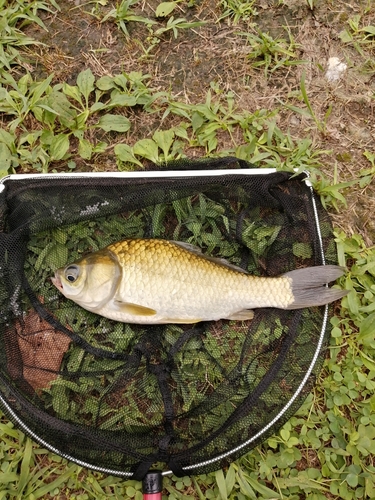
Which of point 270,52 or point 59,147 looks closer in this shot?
point 59,147

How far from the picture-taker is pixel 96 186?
241cm

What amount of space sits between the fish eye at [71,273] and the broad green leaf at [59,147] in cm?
70

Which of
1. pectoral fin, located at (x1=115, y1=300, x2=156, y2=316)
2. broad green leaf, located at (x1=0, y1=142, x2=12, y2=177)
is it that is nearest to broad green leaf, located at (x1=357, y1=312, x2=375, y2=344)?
pectoral fin, located at (x1=115, y1=300, x2=156, y2=316)

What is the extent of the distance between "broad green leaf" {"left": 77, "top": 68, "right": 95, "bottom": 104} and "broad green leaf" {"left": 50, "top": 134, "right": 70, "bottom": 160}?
0.28 m

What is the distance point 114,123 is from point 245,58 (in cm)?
84

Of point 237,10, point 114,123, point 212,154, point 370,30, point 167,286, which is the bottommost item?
point 167,286

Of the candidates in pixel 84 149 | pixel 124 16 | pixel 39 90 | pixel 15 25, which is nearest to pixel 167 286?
pixel 84 149

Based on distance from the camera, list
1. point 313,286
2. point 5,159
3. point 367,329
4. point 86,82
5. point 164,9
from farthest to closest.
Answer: point 164,9
point 86,82
point 5,159
point 367,329
point 313,286

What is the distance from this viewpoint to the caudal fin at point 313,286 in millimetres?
2297

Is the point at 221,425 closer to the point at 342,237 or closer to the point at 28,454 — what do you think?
the point at 28,454

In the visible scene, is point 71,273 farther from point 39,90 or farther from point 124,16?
point 124,16

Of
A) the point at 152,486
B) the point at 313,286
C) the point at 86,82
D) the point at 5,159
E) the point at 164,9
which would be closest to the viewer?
the point at 152,486

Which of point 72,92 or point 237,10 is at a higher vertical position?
point 237,10

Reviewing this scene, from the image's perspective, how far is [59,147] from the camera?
103 inches
